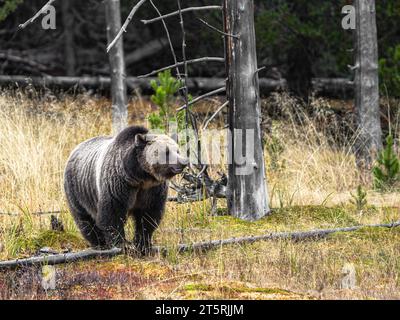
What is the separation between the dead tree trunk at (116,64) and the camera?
→ 13.2 meters

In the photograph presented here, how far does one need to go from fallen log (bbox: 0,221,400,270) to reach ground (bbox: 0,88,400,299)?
63 millimetres

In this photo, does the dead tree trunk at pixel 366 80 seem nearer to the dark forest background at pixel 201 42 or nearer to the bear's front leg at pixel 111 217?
the dark forest background at pixel 201 42

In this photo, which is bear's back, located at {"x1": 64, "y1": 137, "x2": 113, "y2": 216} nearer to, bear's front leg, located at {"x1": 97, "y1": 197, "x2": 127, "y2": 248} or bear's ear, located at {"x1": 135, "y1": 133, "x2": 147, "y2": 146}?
bear's front leg, located at {"x1": 97, "y1": 197, "x2": 127, "y2": 248}

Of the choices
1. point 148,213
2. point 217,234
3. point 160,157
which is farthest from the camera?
point 217,234

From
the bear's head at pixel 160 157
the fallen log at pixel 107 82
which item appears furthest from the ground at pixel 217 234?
the fallen log at pixel 107 82

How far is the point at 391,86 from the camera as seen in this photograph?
13.7 metres

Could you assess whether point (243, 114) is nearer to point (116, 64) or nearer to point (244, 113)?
point (244, 113)

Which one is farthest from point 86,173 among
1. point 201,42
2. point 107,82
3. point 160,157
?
point 201,42

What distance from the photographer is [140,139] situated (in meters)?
7.19

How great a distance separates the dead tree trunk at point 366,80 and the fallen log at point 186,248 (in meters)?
3.76

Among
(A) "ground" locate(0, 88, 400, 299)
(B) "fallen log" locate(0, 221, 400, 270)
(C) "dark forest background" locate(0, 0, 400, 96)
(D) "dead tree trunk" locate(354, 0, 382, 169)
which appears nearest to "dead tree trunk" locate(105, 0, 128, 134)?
(A) "ground" locate(0, 88, 400, 299)

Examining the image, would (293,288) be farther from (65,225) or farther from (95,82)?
(95,82)

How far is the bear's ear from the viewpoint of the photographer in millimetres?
7164

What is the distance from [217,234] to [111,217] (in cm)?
125
